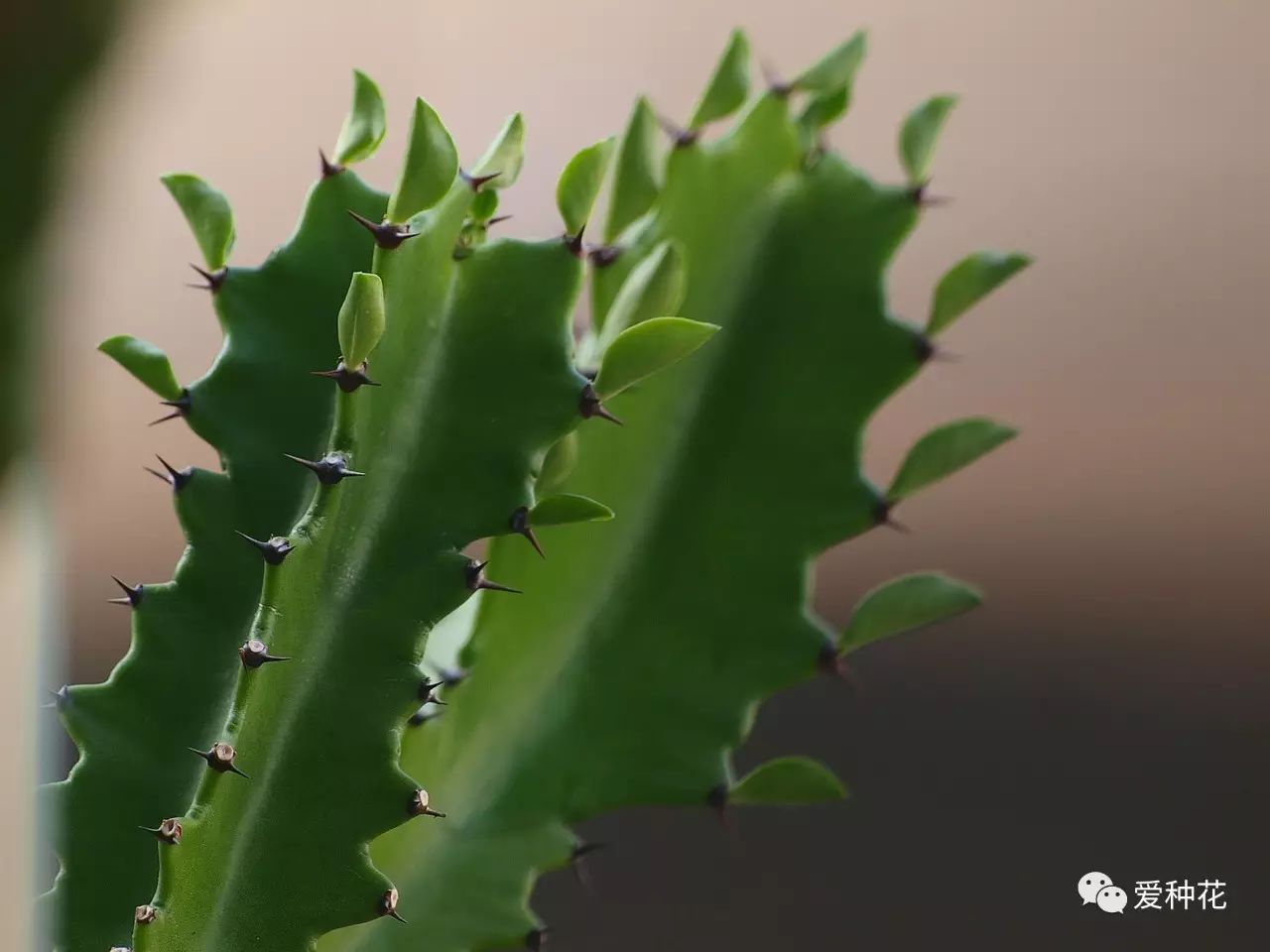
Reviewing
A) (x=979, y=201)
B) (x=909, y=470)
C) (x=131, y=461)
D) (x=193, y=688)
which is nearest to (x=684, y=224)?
(x=909, y=470)

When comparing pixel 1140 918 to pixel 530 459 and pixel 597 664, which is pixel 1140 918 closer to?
pixel 597 664

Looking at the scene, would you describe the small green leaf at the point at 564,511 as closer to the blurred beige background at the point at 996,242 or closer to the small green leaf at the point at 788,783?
the small green leaf at the point at 788,783

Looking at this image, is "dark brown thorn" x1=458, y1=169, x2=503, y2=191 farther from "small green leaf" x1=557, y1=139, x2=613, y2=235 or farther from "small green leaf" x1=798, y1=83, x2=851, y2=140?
"small green leaf" x1=798, y1=83, x2=851, y2=140

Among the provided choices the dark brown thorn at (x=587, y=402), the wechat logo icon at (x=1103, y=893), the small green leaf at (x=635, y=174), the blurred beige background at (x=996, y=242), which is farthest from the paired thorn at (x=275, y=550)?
the wechat logo icon at (x=1103, y=893)

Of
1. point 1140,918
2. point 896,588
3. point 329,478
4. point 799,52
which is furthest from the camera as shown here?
point 799,52

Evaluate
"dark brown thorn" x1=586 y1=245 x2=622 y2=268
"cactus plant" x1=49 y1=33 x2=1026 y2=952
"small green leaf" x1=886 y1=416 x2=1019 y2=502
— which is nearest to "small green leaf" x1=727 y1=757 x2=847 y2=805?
"cactus plant" x1=49 y1=33 x2=1026 y2=952

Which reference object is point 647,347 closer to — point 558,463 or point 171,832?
point 558,463

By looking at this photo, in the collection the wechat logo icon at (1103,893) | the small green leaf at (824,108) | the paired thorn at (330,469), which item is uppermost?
the small green leaf at (824,108)
